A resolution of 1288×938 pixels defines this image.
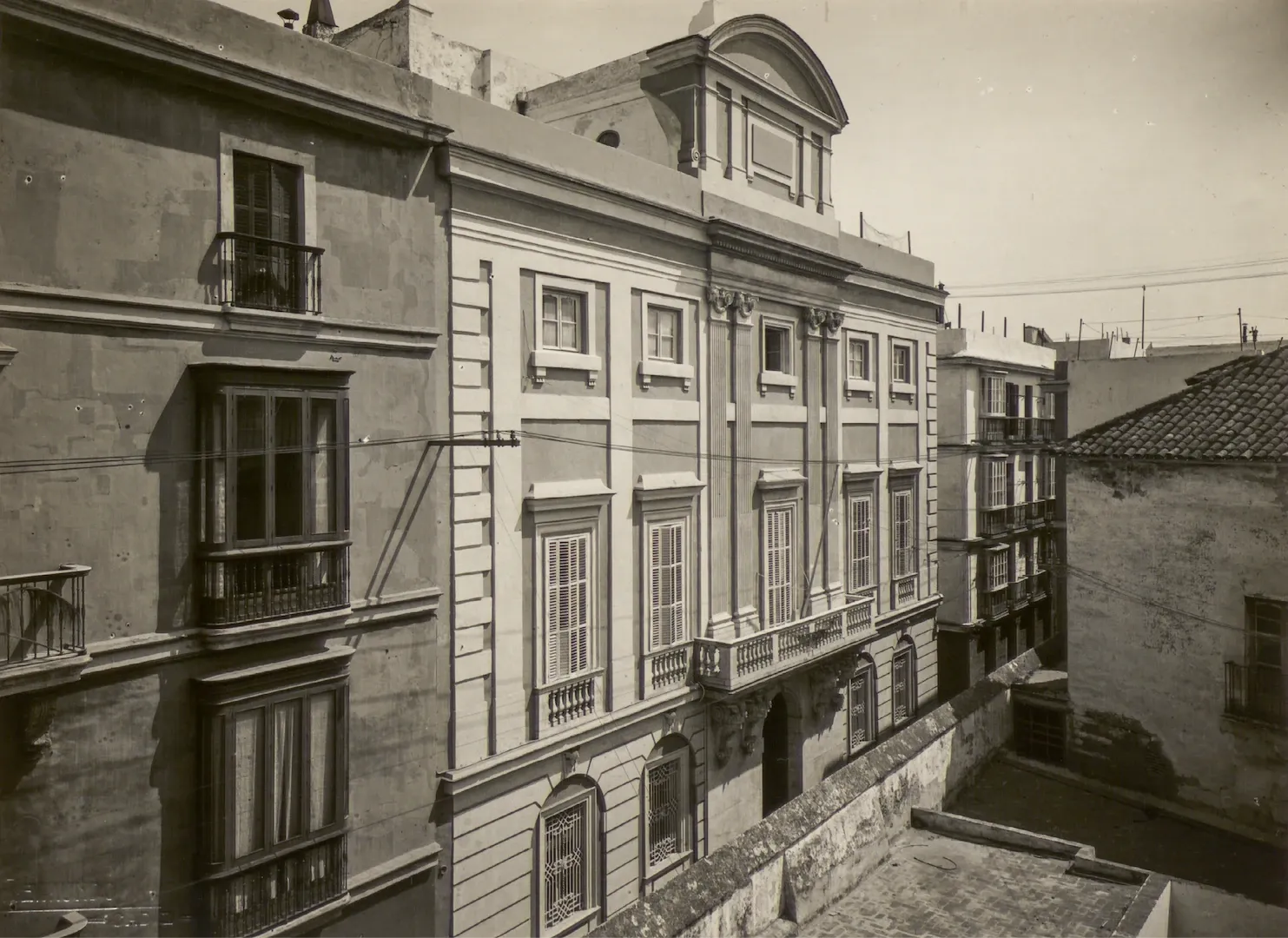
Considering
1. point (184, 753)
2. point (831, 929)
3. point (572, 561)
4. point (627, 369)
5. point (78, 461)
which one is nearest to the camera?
point (78, 461)

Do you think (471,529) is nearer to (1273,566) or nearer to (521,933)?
(521,933)

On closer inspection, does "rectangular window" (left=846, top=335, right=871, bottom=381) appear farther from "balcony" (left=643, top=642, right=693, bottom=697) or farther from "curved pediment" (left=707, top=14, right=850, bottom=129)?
"balcony" (left=643, top=642, right=693, bottom=697)

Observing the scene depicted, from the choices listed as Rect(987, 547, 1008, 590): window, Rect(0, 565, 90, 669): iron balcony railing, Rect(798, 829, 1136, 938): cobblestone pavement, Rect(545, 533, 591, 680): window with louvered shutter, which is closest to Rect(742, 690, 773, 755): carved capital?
Rect(798, 829, 1136, 938): cobblestone pavement

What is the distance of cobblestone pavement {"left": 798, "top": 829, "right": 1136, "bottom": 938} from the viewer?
36.7ft

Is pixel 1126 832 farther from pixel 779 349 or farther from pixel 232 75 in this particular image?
pixel 232 75

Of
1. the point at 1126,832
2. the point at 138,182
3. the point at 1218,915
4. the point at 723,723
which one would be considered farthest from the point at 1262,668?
the point at 138,182

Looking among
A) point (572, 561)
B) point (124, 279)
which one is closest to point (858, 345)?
point (572, 561)

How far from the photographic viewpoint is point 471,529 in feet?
40.5

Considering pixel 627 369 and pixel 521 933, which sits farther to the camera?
pixel 627 369

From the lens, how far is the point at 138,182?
905 cm

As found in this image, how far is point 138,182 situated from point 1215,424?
17.5 meters

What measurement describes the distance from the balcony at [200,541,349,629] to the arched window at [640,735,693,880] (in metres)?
7.15

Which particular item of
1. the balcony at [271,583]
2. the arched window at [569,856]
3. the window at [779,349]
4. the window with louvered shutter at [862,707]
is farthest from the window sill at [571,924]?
the window at [779,349]

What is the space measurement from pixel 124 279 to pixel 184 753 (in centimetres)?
481
